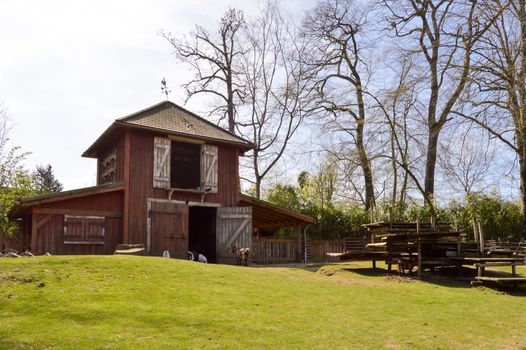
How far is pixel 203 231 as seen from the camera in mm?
26000

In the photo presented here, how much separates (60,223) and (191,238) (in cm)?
992

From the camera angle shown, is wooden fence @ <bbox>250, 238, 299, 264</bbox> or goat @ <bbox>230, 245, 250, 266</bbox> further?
wooden fence @ <bbox>250, 238, 299, 264</bbox>

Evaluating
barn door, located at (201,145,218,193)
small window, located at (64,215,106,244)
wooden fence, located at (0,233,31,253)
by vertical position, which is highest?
barn door, located at (201,145,218,193)

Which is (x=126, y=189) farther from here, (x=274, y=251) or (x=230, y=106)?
(x=230, y=106)

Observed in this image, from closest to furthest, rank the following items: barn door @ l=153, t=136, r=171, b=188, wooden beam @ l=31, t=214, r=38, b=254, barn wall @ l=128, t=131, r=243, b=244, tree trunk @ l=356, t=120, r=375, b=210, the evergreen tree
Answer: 1. wooden beam @ l=31, t=214, r=38, b=254
2. barn wall @ l=128, t=131, r=243, b=244
3. barn door @ l=153, t=136, r=171, b=188
4. tree trunk @ l=356, t=120, r=375, b=210
5. the evergreen tree

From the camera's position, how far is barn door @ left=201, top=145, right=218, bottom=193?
71.5ft

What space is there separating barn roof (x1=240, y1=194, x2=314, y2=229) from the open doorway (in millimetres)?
1965

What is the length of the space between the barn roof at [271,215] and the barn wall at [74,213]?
6.09m

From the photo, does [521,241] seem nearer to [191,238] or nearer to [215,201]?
[215,201]

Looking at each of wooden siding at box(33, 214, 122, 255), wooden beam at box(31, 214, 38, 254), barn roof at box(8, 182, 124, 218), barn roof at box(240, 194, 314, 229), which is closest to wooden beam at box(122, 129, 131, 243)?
barn roof at box(8, 182, 124, 218)

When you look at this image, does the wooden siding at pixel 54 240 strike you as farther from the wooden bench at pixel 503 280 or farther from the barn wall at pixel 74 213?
the wooden bench at pixel 503 280

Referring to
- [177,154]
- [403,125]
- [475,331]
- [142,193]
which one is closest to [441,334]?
[475,331]

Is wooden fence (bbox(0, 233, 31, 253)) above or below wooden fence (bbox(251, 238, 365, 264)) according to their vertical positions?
above

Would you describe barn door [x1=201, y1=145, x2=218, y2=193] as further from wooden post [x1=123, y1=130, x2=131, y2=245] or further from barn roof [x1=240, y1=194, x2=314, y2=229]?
wooden post [x1=123, y1=130, x2=131, y2=245]
